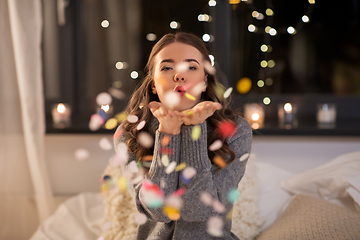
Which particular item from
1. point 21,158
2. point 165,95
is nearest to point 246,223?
point 165,95

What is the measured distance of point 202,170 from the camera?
2.85 feet

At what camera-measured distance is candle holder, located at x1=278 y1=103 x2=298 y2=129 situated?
183cm

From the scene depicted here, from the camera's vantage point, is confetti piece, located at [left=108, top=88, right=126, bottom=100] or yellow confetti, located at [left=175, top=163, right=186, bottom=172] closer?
yellow confetti, located at [left=175, top=163, right=186, bottom=172]

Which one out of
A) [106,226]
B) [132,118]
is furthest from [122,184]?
[132,118]

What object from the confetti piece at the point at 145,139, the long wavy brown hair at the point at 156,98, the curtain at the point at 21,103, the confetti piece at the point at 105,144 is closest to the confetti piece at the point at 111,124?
the confetti piece at the point at 105,144

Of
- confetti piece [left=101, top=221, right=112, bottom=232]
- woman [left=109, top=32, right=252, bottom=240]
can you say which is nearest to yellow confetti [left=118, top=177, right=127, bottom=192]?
confetti piece [left=101, top=221, right=112, bottom=232]

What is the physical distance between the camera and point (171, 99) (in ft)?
2.92

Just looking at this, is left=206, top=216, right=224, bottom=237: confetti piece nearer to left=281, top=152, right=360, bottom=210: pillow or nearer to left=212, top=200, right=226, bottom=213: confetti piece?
left=212, top=200, right=226, bottom=213: confetti piece

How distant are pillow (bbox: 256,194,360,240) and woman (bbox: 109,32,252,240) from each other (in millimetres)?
199

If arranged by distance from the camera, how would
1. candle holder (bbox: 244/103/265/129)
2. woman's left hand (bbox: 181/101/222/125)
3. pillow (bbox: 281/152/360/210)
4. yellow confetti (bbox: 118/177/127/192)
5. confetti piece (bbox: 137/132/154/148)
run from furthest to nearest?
1. candle holder (bbox: 244/103/265/129)
2. yellow confetti (bbox: 118/177/127/192)
3. pillow (bbox: 281/152/360/210)
4. confetti piece (bbox: 137/132/154/148)
5. woman's left hand (bbox: 181/101/222/125)

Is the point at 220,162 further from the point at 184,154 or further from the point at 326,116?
the point at 326,116

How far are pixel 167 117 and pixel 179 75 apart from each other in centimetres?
13

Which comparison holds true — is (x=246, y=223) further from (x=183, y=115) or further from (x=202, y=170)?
(x=183, y=115)

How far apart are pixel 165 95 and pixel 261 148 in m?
1.00
